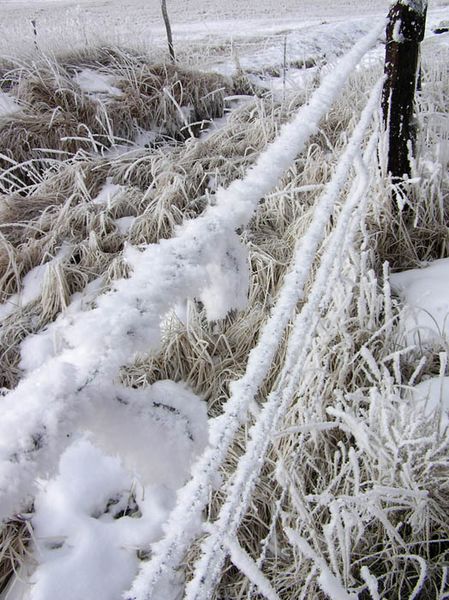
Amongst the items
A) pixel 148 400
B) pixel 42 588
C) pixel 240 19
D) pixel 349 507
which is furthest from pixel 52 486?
pixel 240 19

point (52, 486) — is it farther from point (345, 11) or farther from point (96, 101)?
point (345, 11)

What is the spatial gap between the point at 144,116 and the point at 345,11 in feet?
29.6

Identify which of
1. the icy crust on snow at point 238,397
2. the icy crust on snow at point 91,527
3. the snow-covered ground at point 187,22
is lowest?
the icy crust on snow at point 91,527

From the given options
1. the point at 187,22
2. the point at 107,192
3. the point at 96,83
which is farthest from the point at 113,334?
the point at 187,22

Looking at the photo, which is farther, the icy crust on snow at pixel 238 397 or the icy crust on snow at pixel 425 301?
the icy crust on snow at pixel 425 301

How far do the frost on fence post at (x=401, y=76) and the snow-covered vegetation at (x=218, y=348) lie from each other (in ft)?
0.24

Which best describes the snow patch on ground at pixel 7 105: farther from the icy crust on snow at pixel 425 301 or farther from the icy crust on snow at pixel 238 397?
the icy crust on snow at pixel 238 397

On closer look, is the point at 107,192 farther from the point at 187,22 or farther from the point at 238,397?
the point at 187,22

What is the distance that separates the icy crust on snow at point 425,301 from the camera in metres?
1.52

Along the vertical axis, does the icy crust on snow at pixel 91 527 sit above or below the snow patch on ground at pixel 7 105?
below

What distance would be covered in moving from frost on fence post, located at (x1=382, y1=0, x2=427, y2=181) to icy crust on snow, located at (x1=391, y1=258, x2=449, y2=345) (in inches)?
17.3

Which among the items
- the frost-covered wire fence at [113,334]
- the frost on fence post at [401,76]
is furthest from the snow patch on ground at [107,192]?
the frost-covered wire fence at [113,334]

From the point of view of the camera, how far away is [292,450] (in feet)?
4.28

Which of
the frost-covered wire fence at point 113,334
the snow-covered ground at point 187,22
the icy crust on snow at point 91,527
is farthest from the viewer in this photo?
the snow-covered ground at point 187,22
